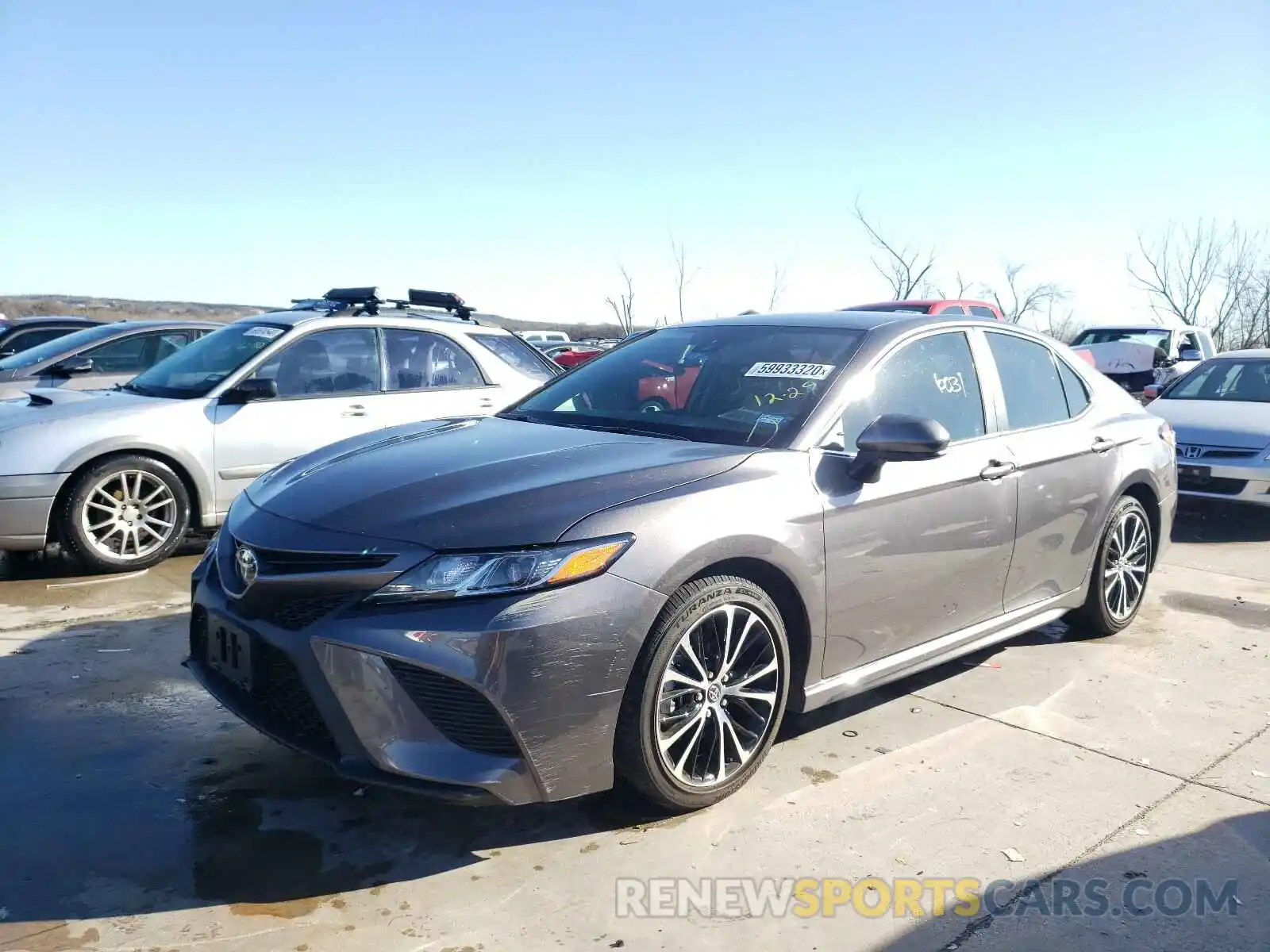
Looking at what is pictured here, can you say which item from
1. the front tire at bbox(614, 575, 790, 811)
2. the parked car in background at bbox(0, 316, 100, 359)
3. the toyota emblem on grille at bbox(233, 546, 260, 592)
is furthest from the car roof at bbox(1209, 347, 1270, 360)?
the parked car in background at bbox(0, 316, 100, 359)

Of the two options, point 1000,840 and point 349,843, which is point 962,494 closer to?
point 1000,840

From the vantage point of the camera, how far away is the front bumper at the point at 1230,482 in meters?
7.83

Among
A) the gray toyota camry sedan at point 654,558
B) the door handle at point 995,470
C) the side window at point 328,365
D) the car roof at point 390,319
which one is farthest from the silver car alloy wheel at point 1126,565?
the side window at point 328,365

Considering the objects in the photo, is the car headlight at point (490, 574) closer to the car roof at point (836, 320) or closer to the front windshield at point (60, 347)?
the car roof at point (836, 320)

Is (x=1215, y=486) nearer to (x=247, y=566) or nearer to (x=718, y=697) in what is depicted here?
(x=718, y=697)

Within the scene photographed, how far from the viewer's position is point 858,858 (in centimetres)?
301

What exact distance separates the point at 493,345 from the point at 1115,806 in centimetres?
533

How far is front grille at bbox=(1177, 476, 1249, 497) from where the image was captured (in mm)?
7941

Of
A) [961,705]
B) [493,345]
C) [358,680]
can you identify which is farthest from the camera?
[493,345]

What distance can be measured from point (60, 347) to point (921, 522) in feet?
26.1

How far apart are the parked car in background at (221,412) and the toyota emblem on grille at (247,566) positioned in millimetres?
3542

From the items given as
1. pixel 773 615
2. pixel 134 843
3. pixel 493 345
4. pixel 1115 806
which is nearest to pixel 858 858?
pixel 773 615

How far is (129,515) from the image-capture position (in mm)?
6262

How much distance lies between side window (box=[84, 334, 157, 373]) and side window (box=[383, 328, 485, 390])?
2786 mm
